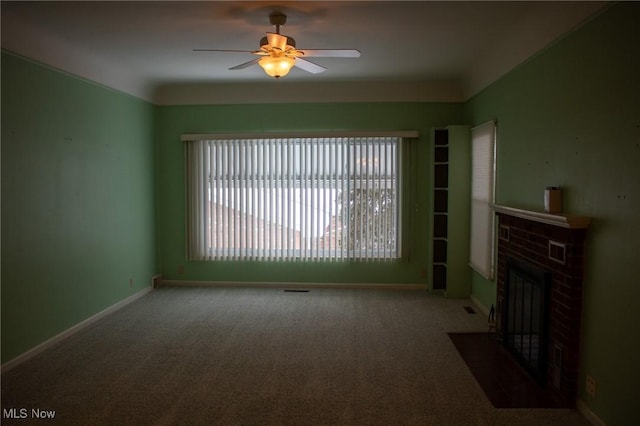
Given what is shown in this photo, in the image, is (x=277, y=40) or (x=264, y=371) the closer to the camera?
(x=277, y=40)

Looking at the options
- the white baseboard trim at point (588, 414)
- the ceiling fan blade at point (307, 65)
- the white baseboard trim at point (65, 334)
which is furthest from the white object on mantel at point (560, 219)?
the white baseboard trim at point (65, 334)

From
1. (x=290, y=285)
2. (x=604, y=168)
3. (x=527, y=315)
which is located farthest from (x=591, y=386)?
(x=290, y=285)

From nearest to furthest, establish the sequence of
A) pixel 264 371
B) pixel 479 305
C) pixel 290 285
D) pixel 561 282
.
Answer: pixel 561 282
pixel 264 371
pixel 479 305
pixel 290 285

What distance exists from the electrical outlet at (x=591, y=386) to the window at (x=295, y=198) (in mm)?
3207

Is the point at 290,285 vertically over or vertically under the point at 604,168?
under

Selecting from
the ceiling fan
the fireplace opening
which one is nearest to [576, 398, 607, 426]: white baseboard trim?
the fireplace opening

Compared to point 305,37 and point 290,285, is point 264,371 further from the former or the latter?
point 305,37

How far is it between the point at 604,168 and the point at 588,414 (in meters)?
1.48

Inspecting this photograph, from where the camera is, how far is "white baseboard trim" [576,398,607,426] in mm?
2528

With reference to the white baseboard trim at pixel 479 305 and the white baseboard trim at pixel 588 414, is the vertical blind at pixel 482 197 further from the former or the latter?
the white baseboard trim at pixel 588 414

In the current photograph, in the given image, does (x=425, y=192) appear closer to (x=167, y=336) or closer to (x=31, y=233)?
(x=167, y=336)

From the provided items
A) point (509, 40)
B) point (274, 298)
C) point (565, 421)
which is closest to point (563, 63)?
point (509, 40)

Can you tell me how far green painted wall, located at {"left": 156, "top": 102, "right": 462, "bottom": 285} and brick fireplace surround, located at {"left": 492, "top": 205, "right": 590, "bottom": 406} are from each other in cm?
239

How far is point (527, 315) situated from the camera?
3.35 m
